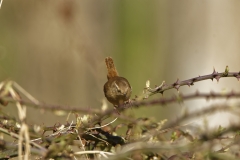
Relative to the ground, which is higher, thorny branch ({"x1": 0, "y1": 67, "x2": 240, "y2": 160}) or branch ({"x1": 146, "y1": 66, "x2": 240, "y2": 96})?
branch ({"x1": 146, "y1": 66, "x2": 240, "y2": 96})

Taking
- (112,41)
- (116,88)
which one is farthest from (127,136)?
(112,41)

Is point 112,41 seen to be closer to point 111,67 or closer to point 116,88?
point 111,67

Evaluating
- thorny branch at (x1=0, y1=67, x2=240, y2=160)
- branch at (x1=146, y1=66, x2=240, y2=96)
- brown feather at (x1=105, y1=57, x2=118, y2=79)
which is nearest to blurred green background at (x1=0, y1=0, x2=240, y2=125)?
brown feather at (x1=105, y1=57, x2=118, y2=79)

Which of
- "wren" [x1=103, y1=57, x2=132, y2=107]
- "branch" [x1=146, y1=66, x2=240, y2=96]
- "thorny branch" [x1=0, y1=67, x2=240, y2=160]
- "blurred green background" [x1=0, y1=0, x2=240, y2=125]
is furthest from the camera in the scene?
"blurred green background" [x1=0, y1=0, x2=240, y2=125]

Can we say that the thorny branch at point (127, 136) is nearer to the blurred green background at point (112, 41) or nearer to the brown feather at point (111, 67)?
the brown feather at point (111, 67)

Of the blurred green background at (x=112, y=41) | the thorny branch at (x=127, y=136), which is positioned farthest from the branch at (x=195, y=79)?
the blurred green background at (x=112, y=41)

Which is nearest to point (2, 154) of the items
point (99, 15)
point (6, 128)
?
point (6, 128)

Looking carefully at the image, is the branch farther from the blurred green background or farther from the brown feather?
the blurred green background

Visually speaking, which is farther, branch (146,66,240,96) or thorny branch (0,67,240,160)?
branch (146,66,240,96)
